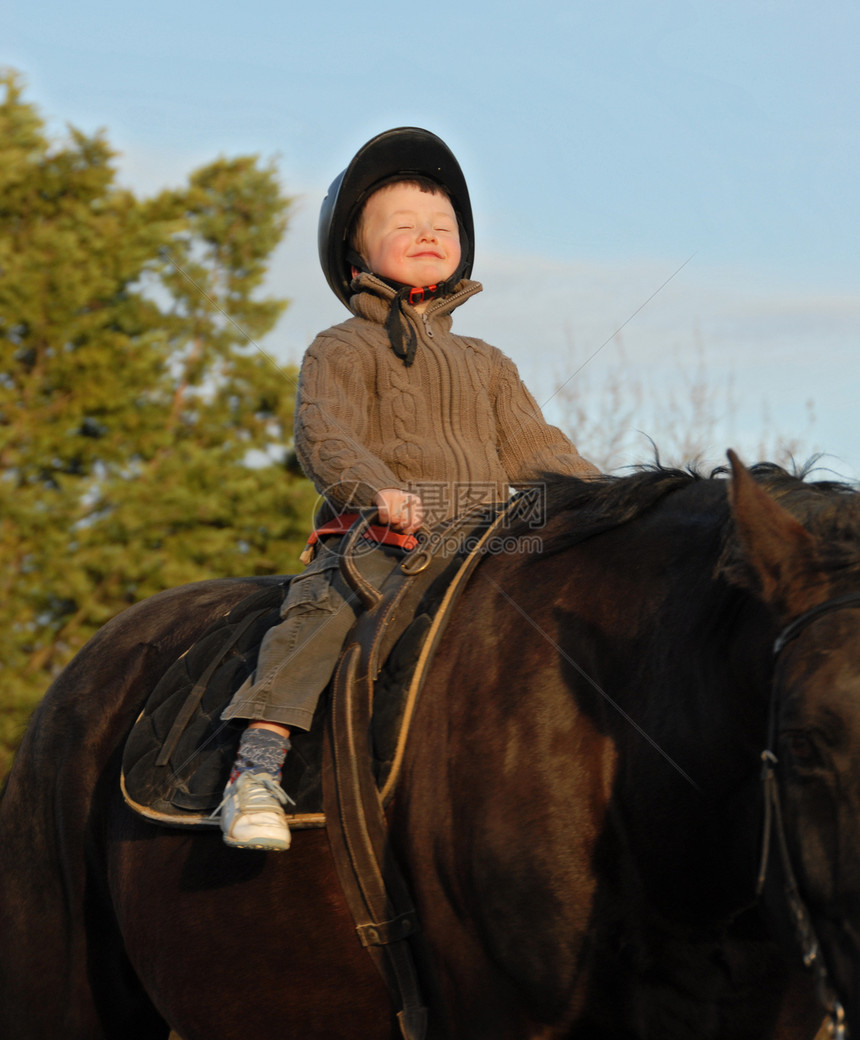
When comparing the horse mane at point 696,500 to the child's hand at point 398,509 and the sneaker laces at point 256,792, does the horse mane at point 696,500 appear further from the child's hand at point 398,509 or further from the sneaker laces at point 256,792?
the sneaker laces at point 256,792

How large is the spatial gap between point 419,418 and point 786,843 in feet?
5.39

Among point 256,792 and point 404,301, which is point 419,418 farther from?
point 256,792

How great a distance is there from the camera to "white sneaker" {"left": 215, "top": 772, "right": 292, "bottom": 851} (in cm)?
229

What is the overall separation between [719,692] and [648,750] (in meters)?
0.18

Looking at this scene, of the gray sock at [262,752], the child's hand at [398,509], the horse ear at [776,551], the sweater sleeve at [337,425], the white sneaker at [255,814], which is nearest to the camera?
the horse ear at [776,551]

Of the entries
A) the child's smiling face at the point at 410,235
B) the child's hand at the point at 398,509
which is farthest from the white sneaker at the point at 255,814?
the child's smiling face at the point at 410,235

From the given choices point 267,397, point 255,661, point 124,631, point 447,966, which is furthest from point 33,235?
point 447,966

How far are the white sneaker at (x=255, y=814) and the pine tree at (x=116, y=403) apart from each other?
750 centimetres

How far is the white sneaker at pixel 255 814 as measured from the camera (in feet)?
7.53

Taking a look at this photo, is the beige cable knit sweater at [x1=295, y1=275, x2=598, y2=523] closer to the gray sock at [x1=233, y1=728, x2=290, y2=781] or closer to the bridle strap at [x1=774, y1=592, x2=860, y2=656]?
the gray sock at [x1=233, y1=728, x2=290, y2=781]

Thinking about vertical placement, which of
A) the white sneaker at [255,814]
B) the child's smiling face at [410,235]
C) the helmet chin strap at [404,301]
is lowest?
the white sneaker at [255,814]

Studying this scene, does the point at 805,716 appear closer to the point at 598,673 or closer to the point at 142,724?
the point at 598,673

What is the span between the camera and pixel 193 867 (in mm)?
2723

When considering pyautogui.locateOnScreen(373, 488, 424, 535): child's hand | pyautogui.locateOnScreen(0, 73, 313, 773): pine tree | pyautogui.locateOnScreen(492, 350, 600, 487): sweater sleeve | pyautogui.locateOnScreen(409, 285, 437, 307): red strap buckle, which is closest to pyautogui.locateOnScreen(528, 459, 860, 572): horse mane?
pyautogui.locateOnScreen(373, 488, 424, 535): child's hand
